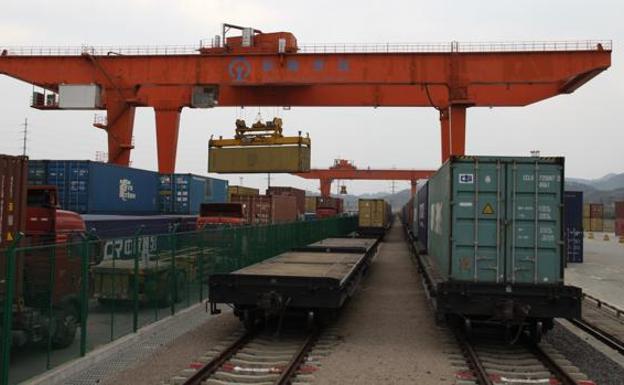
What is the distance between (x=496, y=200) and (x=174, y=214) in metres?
18.7

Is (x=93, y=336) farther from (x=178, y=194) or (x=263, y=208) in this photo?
(x=263, y=208)

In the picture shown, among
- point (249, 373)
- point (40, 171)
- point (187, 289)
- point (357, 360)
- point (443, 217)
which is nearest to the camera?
point (249, 373)

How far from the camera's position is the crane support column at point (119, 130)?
26.9m

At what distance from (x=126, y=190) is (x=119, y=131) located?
21.1 ft

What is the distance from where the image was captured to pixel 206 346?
9523 mm

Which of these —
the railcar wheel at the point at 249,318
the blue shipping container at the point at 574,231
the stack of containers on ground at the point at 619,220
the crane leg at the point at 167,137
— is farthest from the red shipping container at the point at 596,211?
the railcar wheel at the point at 249,318

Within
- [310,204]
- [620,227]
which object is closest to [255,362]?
[310,204]

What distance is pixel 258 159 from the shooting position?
2633cm

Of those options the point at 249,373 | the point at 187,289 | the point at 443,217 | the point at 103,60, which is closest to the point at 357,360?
the point at 249,373

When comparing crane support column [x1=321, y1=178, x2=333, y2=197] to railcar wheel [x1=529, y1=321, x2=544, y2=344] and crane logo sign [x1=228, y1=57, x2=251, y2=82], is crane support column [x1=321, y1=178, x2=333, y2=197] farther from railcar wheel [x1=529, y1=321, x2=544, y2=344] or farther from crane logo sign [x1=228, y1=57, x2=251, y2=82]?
railcar wheel [x1=529, y1=321, x2=544, y2=344]

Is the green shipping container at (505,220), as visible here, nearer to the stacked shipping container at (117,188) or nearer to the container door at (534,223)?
the container door at (534,223)

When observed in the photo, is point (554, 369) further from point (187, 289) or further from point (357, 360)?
point (187, 289)

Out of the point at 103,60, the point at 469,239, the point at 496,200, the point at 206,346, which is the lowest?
the point at 206,346

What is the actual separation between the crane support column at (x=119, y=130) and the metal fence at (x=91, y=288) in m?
14.9
